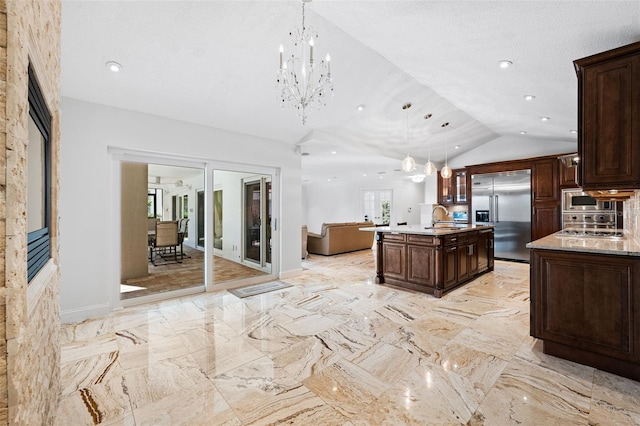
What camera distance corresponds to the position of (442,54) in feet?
10.4

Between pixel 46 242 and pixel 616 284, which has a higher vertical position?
pixel 46 242

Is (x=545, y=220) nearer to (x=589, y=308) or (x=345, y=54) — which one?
(x=589, y=308)

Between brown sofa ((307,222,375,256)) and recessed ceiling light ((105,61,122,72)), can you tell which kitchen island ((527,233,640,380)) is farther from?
brown sofa ((307,222,375,256))

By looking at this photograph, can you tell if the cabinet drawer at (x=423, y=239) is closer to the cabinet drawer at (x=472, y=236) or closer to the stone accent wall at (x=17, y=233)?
the cabinet drawer at (x=472, y=236)

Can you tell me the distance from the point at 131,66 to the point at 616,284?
4616 millimetres

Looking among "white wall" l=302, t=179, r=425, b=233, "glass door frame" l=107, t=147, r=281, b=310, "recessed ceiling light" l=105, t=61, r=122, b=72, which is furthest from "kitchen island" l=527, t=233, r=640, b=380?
"white wall" l=302, t=179, r=425, b=233

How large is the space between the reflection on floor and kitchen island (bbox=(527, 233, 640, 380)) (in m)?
4.04

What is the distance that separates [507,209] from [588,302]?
5064mm

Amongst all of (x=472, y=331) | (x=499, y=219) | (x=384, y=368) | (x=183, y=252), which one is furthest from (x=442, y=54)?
(x=183, y=252)

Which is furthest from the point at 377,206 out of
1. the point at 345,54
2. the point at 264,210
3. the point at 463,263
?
the point at 345,54

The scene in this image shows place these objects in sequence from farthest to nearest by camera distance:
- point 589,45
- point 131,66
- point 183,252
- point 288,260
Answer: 1. point 183,252
2. point 288,260
3. point 131,66
4. point 589,45

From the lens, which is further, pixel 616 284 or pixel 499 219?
pixel 499 219

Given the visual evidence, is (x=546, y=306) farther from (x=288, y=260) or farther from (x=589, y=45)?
(x=288, y=260)

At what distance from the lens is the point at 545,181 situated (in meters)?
6.27
